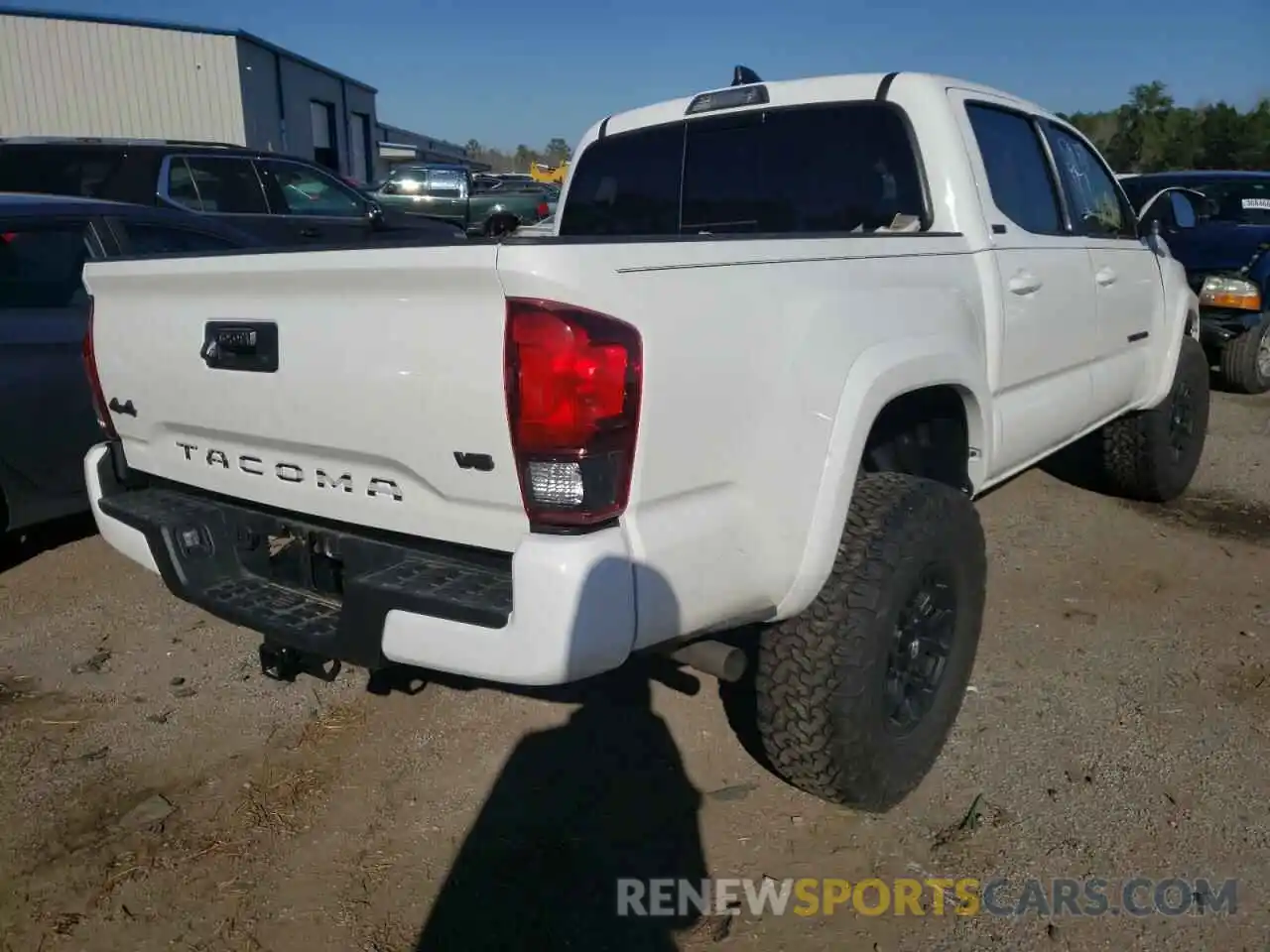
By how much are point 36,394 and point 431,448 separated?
2.87 m

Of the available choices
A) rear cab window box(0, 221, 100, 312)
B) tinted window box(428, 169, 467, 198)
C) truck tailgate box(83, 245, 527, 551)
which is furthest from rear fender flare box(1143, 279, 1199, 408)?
tinted window box(428, 169, 467, 198)

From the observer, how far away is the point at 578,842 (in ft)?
8.52

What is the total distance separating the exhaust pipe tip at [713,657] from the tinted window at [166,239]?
10.9ft

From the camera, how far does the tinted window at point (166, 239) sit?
4641mm

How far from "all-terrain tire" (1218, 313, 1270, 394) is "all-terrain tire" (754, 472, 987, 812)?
6602 mm

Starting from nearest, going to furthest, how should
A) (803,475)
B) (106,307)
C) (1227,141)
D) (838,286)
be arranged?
(803,475)
(838,286)
(106,307)
(1227,141)

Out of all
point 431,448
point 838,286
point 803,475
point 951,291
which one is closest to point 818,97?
point 951,291

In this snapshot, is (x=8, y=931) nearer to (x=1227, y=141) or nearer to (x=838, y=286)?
(x=838, y=286)

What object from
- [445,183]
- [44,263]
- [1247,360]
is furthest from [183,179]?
[445,183]

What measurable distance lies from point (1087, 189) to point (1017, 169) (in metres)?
0.80

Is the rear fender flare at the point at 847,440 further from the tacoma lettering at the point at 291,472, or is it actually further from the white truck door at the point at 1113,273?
the white truck door at the point at 1113,273

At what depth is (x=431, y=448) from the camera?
207cm

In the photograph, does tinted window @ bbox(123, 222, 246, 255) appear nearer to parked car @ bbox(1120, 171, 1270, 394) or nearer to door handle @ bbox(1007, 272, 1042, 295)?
door handle @ bbox(1007, 272, 1042, 295)

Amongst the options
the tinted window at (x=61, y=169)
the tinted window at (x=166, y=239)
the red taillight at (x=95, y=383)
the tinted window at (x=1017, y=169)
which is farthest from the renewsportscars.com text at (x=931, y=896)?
→ the tinted window at (x=61, y=169)
